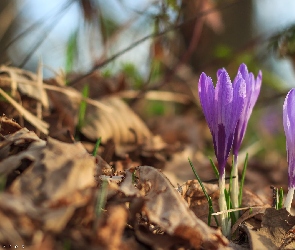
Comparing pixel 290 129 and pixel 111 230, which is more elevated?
pixel 290 129

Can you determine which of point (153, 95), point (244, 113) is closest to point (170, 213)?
point (244, 113)

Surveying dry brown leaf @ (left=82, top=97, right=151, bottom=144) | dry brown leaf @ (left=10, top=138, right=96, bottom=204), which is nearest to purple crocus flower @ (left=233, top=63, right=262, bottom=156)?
dry brown leaf @ (left=10, top=138, right=96, bottom=204)

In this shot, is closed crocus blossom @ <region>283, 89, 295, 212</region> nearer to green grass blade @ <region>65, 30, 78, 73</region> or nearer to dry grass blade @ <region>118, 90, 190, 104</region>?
dry grass blade @ <region>118, 90, 190, 104</region>

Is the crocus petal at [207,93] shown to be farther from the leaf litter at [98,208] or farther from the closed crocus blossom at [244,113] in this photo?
the leaf litter at [98,208]

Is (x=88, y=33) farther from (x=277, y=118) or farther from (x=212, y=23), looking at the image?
(x=277, y=118)

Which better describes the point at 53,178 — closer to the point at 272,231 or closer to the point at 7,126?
the point at 7,126
